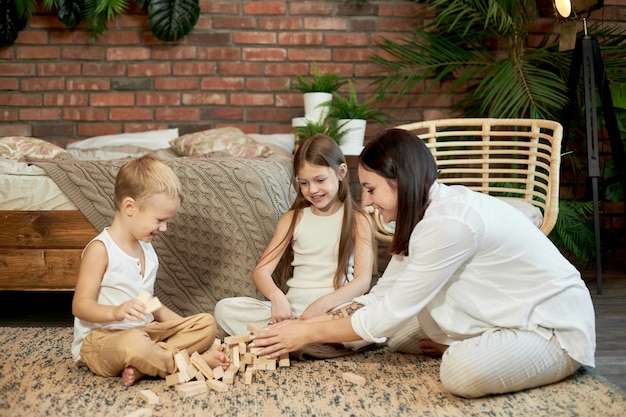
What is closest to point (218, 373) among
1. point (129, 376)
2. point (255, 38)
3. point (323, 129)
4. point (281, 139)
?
point (129, 376)

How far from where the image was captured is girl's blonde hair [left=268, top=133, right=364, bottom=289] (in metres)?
2.19

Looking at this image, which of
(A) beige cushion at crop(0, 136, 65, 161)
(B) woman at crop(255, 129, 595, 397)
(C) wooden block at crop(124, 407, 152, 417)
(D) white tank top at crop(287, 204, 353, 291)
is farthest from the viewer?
(A) beige cushion at crop(0, 136, 65, 161)

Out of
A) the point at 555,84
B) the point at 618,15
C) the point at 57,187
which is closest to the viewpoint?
the point at 57,187

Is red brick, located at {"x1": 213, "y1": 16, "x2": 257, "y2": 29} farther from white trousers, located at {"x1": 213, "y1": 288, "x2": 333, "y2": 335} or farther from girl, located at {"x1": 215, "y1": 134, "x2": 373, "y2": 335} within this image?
white trousers, located at {"x1": 213, "y1": 288, "x2": 333, "y2": 335}

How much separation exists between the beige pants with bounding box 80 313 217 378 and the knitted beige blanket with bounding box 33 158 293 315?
0.52 metres

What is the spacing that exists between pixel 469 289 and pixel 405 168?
363 mm

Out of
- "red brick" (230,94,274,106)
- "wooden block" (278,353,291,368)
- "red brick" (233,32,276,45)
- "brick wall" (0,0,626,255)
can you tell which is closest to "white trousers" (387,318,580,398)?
"wooden block" (278,353,291,368)

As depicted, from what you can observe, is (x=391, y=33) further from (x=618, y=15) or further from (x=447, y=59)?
(x=618, y=15)

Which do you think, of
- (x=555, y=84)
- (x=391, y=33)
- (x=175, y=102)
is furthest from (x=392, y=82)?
(x=175, y=102)

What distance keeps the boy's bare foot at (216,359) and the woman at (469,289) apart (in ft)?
0.56

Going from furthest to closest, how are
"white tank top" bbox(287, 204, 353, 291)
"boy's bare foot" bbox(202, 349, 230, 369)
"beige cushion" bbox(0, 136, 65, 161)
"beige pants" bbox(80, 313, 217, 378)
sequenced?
1. "beige cushion" bbox(0, 136, 65, 161)
2. "white tank top" bbox(287, 204, 353, 291)
3. "boy's bare foot" bbox(202, 349, 230, 369)
4. "beige pants" bbox(80, 313, 217, 378)

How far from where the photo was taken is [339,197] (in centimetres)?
234

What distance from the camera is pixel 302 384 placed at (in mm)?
1820

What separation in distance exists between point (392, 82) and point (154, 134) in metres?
1.36
